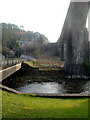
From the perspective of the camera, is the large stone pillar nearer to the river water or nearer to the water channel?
the water channel

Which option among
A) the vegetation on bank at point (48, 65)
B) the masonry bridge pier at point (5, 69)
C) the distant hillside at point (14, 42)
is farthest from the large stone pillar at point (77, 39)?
the distant hillside at point (14, 42)

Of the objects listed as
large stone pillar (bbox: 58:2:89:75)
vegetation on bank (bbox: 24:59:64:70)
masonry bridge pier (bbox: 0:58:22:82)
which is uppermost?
large stone pillar (bbox: 58:2:89:75)

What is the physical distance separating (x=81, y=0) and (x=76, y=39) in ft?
20.9

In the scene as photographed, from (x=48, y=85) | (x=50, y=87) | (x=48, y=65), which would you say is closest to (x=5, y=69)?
(x=48, y=85)

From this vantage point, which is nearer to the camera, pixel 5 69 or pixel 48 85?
pixel 48 85

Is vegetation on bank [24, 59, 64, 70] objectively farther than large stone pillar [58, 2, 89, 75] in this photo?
Yes

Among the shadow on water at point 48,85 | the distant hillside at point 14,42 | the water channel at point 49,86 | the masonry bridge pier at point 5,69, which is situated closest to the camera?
the water channel at point 49,86

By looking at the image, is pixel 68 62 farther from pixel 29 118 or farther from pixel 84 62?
pixel 29 118

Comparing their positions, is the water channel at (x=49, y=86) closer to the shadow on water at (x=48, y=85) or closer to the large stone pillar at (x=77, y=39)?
the shadow on water at (x=48, y=85)

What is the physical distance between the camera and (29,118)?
6.81 meters

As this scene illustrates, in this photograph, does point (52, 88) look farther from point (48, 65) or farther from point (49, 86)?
point (48, 65)

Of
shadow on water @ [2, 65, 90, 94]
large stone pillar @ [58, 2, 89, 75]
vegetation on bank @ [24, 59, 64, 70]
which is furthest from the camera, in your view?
vegetation on bank @ [24, 59, 64, 70]

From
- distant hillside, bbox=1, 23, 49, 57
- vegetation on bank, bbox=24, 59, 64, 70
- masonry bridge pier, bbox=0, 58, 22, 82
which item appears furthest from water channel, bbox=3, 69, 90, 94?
distant hillside, bbox=1, 23, 49, 57

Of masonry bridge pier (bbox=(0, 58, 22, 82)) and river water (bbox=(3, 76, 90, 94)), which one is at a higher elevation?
masonry bridge pier (bbox=(0, 58, 22, 82))
